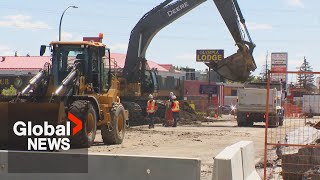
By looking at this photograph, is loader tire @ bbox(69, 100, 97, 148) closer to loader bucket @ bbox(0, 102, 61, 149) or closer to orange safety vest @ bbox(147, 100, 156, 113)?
loader bucket @ bbox(0, 102, 61, 149)

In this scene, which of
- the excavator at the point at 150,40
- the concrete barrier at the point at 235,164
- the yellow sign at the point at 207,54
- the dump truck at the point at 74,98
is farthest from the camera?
the yellow sign at the point at 207,54

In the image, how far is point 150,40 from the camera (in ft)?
90.0

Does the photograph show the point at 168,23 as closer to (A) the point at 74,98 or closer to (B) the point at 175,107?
(B) the point at 175,107

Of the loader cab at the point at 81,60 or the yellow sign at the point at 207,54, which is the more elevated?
the yellow sign at the point at 207,54

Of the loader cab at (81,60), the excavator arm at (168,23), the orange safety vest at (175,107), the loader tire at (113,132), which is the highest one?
the excavator arm at (168,23)

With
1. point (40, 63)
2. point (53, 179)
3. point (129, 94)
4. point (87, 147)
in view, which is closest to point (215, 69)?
point (129, 94)

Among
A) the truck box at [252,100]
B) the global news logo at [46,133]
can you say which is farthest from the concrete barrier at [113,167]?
the truck box at [252,100]

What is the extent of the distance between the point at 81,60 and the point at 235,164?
957 cm

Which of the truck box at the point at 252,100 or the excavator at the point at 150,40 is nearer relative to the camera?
the excavator at the point at 150,40

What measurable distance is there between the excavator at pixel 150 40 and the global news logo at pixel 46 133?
12.6 m

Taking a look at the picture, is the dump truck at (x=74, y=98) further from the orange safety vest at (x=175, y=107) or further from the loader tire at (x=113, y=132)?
the orange safety vest at (x=175, y=107)

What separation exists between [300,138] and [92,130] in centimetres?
605

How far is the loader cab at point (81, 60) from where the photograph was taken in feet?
50.7

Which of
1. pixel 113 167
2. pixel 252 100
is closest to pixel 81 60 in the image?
pixel 113 167
